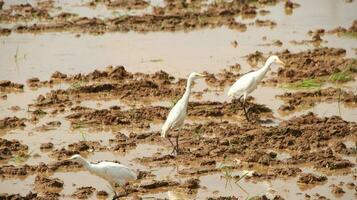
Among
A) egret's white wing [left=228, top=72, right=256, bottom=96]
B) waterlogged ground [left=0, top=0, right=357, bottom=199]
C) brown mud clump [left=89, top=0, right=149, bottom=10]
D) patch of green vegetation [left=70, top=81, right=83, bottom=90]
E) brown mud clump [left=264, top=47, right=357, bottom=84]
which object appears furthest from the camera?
brown mud clump [left=89, top=0, right=149, bottom=10]

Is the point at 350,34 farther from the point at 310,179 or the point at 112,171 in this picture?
the point at 112,171

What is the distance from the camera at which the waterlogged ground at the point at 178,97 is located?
38.1 ft

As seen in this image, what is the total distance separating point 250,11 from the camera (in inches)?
826

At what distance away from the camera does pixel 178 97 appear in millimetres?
14930

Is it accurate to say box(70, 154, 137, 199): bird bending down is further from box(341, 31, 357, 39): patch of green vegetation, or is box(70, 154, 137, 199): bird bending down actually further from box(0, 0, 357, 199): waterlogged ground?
box(341, 31, 357, 39): patch of green vegetation

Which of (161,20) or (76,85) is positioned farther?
(161,20)

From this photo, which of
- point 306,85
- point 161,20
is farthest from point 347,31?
point 306,85

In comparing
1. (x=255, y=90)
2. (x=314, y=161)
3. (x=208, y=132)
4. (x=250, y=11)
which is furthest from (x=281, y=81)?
(x=250, y=11)

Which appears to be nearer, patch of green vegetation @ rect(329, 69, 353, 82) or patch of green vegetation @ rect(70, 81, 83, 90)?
patch of green vegetation @ rect(70, 81, 83, 90)

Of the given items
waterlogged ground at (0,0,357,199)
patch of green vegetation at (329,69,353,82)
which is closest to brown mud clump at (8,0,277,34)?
waterlogged ground at (0,0,357,199)

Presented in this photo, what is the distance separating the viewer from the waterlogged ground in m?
11.6

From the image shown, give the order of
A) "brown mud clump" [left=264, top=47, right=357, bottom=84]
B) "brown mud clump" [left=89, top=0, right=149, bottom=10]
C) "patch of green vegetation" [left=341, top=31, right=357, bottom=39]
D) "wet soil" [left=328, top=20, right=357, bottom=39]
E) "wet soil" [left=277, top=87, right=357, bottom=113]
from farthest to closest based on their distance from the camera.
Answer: "brown mud clump" [left=89, top=0, right=149, bottom=10] → "wet soil" [left=328, top=20, right=357, bottom=39] → "patch of green vegetation" [left=341, top=31, right=357, bottom=39] → "brown mud clump" [left=264, top=47, right=357, bottom=84] → "wet soil" [left=277, top=87, right=357, bottom=113]

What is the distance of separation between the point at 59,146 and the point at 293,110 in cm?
356

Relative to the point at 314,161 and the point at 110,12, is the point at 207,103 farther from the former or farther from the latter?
the point at 110,12
